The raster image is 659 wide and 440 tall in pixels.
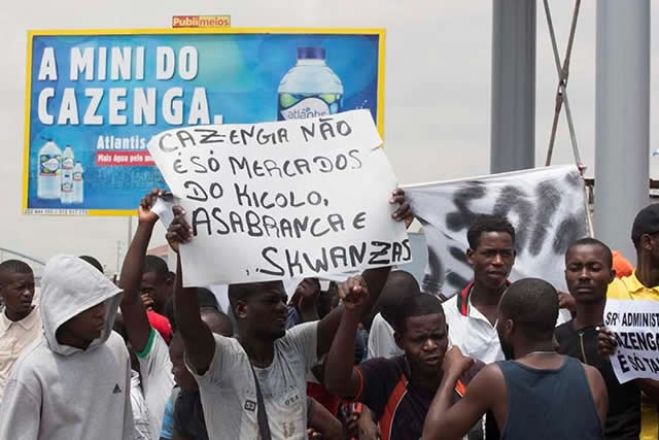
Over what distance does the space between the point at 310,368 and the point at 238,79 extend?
12.1 meters

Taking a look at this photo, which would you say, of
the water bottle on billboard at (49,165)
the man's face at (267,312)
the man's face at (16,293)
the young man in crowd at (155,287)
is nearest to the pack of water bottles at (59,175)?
the water bottle on billboard at (49,165)

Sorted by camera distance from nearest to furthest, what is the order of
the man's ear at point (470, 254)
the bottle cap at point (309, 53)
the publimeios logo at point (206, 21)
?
the man's ear at point (470, 254)
the bottle cap at point (309, 53)
the publimeios logo at point (206, 21)

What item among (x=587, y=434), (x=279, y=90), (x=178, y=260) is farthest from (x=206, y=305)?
(x=279, y=90)

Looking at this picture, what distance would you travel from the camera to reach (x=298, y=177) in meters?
5.45

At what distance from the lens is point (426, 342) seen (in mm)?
5141

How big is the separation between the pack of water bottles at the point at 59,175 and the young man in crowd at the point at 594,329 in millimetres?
12507

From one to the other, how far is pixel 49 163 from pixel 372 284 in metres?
12.5

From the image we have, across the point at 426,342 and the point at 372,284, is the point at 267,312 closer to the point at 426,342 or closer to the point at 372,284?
the point at 372,284

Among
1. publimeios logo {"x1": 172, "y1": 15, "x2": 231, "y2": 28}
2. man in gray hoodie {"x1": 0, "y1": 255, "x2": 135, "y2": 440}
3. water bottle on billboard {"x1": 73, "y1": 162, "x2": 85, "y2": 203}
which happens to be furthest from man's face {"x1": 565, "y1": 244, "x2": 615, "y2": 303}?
publimeios logo {"x1": 172, "y1": 15, "x2": 231, "y2": 28}

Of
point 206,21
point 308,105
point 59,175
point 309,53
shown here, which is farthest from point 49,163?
point 309,53

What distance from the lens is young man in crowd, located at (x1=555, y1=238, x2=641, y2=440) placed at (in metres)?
5.37

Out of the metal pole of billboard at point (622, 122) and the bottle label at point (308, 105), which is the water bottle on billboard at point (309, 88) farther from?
the metal pole of billboard at point (622, 122)

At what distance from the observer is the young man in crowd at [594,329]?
17.6 feet

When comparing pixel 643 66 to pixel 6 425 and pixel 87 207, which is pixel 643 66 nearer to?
pixel 6 425
